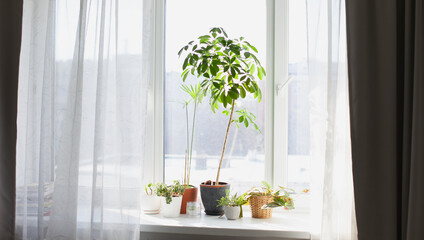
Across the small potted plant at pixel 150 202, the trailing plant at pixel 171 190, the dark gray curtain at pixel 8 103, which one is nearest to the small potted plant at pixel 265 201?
the trailing plant at pixel 171 190

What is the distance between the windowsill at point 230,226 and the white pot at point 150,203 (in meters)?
0.04

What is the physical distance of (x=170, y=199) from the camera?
1762 mm

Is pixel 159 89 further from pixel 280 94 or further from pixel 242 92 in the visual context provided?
pixel 280 94

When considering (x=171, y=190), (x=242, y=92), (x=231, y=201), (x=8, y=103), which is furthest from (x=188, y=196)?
(x=8, y=103)

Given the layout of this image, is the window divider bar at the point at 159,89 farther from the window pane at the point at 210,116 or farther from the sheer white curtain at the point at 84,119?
the sheer white curtain at the point at 84,119

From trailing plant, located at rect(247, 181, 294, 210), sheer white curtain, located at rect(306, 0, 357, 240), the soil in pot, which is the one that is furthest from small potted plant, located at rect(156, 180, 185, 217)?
sheer white curtain, located at rect(306, 0, 357, 240)

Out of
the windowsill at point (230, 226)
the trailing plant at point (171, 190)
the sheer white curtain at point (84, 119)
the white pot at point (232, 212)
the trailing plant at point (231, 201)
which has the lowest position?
the windowsill at point (230, 226)

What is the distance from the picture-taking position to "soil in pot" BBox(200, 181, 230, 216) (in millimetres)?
1787

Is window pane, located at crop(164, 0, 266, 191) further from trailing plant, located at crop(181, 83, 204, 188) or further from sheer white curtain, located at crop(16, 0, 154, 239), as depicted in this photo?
sheer white curtain, located at crop(16, 0, 154, 239)

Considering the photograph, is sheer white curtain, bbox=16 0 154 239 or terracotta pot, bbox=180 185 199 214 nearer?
sheer white curtain, bbox=16 0 154 239

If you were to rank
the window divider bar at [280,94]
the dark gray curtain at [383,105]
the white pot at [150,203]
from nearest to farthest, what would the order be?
1. the dark gray curtain at [383,105]
2. the white pot at [150,203]
3. the window divider bar at [280,94]

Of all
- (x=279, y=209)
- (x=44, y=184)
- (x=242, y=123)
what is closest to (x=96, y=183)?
(x=44, y=184)

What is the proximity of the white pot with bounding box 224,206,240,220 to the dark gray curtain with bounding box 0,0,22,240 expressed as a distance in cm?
97

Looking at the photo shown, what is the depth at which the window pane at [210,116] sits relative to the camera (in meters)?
1.96
